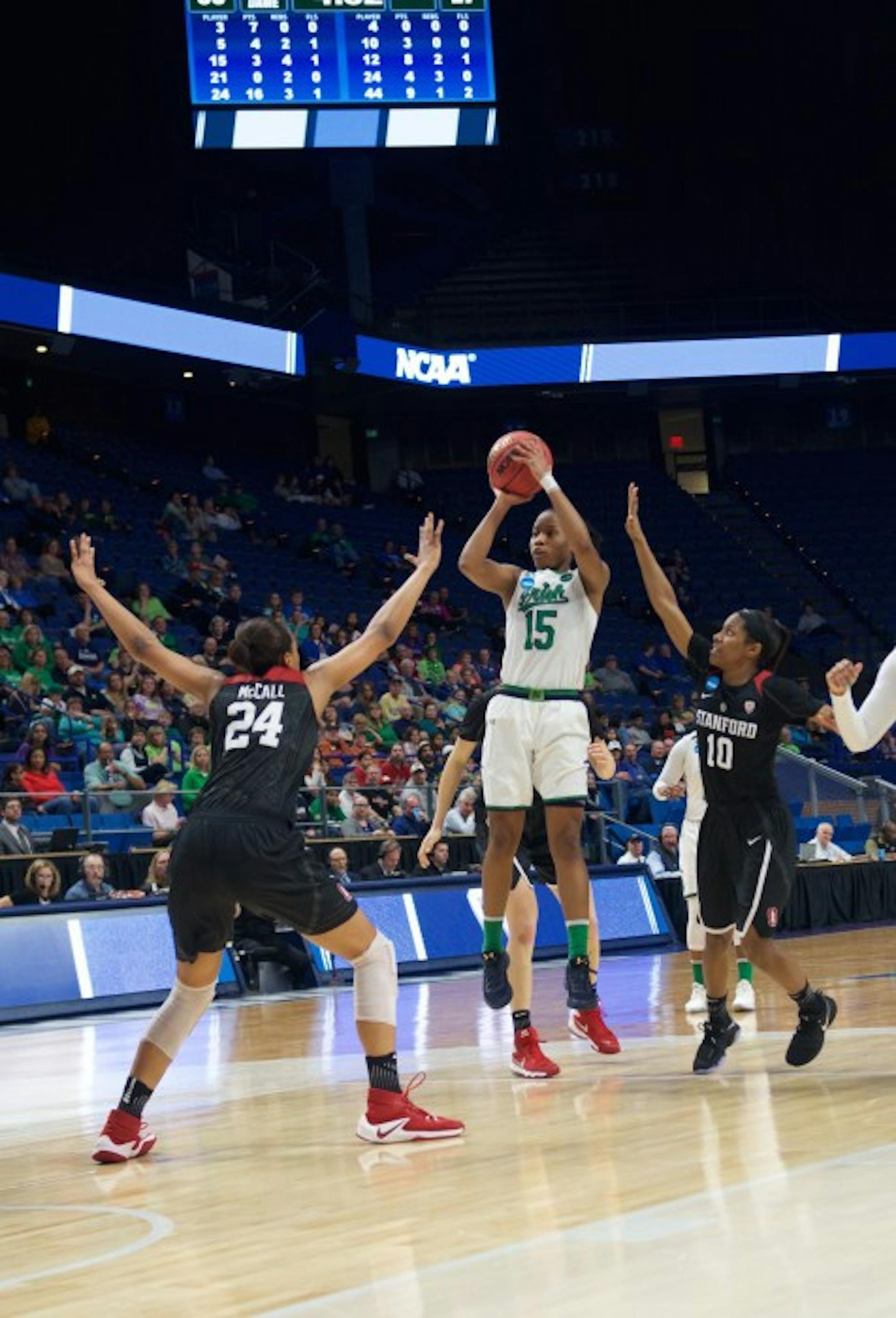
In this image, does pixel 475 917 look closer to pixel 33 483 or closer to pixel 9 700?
pixel 9 700

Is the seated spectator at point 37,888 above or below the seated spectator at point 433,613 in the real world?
below

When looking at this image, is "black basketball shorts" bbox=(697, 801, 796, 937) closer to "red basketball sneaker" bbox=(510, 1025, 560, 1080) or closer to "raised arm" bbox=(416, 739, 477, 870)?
"red basketball sneaker" bbox=(510, 1025, 560, 1080)

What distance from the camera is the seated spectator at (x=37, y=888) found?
14539 millimetres

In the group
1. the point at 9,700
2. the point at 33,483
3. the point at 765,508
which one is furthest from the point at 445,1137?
the point at 765,508

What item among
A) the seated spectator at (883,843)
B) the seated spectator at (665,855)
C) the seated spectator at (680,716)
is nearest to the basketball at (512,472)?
the seated spectator at (665,855)

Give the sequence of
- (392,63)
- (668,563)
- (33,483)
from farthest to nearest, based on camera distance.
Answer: (668,563) → (392,63) → (33,483)

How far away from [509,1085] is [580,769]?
1410 mm

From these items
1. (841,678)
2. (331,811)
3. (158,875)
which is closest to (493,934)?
(841,678)

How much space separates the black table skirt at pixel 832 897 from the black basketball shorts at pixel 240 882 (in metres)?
13.7

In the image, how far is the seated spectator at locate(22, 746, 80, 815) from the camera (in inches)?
631

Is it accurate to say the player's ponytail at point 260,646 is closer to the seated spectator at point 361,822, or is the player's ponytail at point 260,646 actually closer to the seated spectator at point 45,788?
the seated spectator at point 45,788

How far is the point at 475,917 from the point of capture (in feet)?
56.6

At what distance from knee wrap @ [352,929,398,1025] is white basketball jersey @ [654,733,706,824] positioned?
5074 mm

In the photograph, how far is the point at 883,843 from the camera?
23703 millimetres
